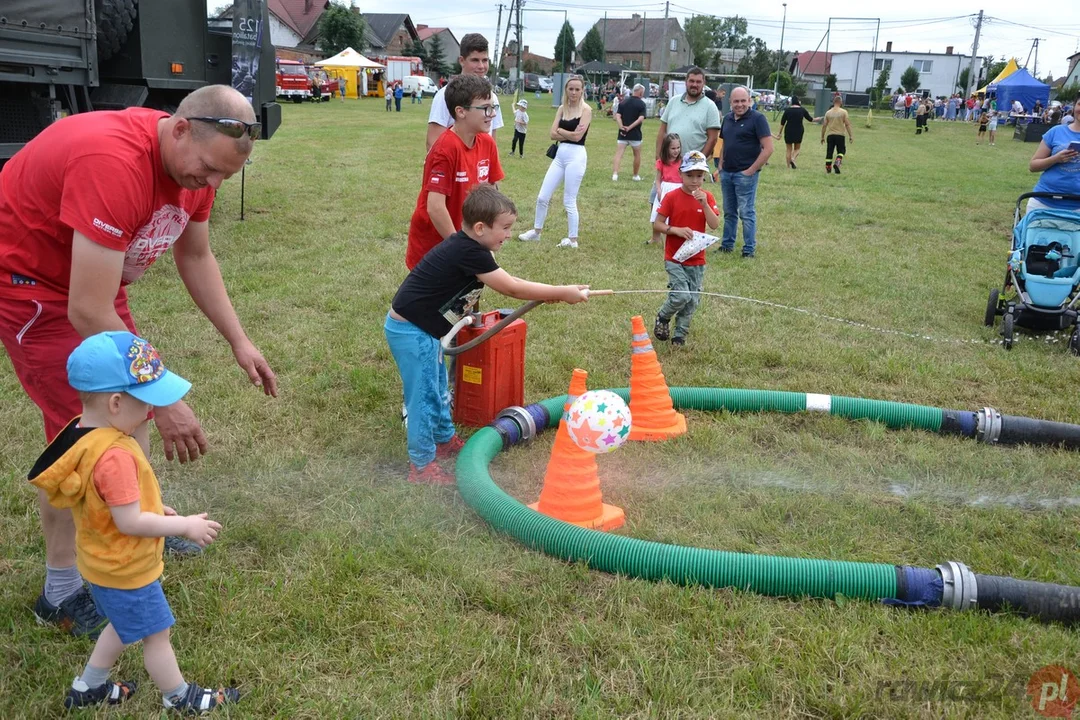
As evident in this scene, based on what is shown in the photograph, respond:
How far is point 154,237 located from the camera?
9.16 ft

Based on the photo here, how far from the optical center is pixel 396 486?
4.37 meters

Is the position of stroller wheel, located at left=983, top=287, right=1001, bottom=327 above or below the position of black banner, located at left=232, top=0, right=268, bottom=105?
below

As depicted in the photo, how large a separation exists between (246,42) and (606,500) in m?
7.82

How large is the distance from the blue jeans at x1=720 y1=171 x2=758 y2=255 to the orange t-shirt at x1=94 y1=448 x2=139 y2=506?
861cm

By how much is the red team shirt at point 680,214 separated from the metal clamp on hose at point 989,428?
94.6 inches

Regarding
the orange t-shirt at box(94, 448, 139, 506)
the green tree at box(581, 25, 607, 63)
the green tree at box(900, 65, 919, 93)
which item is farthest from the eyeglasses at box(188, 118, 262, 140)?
the green tree at box(581, 25, 607, 63)

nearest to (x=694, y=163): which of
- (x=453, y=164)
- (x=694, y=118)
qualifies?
(x=453, y=164)

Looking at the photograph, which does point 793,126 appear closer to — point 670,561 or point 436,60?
point 670,561

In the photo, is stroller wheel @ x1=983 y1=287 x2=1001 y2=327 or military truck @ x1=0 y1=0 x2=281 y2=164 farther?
stroller wheel @ x1=983 y1=287 x2=1001 y2=327

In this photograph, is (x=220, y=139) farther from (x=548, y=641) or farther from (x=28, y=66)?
(x=28, y=66)

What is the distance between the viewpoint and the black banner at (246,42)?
30.4ft

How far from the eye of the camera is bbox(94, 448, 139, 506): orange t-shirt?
2.33m

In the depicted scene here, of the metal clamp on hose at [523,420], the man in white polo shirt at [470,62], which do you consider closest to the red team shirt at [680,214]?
the man in white polo shirt at [470,62]

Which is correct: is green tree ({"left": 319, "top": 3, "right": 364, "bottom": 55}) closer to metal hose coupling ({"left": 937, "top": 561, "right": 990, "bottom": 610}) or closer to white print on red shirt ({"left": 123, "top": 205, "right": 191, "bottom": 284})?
white print on red shirt ({"left": 123, "top": 205, "right": 191, "bottom": 284})
